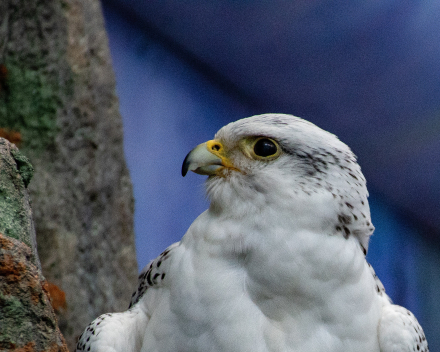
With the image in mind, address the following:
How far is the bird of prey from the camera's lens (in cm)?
175

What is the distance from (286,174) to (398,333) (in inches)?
29.2

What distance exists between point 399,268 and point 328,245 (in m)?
2.95

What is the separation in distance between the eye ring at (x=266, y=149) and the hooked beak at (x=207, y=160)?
0.12 m

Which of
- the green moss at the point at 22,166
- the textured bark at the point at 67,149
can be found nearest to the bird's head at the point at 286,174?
the green moss at the point at 22,166

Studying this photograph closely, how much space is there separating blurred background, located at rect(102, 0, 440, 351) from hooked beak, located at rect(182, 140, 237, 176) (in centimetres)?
199

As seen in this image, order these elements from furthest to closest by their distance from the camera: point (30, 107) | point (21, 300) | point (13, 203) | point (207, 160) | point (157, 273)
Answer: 1. point (30, 107)
2. point (157, 273)
3. point (207, 160)
4. point (13, 203)
5. point (21, 300)

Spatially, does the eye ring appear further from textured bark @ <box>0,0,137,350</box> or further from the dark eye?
textured bark @ <box>0,0,137,350</box>

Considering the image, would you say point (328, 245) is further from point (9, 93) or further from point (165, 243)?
point (9, 93)

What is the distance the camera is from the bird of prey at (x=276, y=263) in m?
1.75

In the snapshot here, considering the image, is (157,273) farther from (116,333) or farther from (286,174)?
(286,174)

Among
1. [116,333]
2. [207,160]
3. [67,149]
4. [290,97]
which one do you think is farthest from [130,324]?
[290,97]

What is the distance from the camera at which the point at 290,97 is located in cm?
407

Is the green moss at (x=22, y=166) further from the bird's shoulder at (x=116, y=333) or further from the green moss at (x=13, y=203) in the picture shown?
the bird's shoulder at (x=116, y=333)

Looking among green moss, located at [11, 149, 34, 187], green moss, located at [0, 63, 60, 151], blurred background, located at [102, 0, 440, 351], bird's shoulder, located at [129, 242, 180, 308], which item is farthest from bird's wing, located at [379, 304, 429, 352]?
green moss, located at [0, 63, 60, 151]
